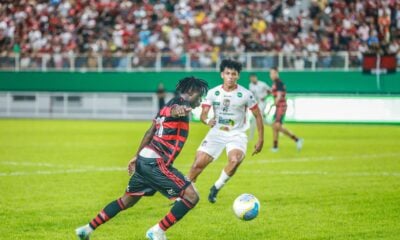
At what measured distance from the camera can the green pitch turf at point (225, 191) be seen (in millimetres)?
11055

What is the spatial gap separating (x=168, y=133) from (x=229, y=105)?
5.04 m

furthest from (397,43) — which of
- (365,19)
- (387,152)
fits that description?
(387,152)

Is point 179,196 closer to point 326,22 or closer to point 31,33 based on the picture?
point 326,22

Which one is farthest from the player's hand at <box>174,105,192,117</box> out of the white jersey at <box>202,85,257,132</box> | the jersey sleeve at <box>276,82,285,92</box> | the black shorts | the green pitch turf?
the jersey sleeve at <box>276,82,285,92</box>

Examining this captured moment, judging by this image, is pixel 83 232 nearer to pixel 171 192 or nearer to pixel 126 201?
pixel 126 201

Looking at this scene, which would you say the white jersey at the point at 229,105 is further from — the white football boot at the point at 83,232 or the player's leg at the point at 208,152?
the white football boot at the point at 83,232

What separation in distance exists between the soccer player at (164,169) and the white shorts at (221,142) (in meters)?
4.85

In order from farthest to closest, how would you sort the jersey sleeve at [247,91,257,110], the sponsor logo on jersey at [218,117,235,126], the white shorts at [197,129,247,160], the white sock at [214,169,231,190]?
the sponsor logo on jersey at [218,117,235,126] < the white shorts at [197,129,247,160] < the jersey sleeve at [247,91,257,110] < the white sock at [214,169,231,190]

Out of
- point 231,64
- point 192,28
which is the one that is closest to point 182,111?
point 231,64

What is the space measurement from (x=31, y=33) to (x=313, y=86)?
52.1 feet

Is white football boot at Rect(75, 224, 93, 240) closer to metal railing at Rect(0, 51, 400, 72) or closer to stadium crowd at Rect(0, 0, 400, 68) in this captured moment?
metal railing at Rect(0, 51, 400, 72)

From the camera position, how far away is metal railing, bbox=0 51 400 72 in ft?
129

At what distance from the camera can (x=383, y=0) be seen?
131 feet

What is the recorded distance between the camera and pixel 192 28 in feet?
142
